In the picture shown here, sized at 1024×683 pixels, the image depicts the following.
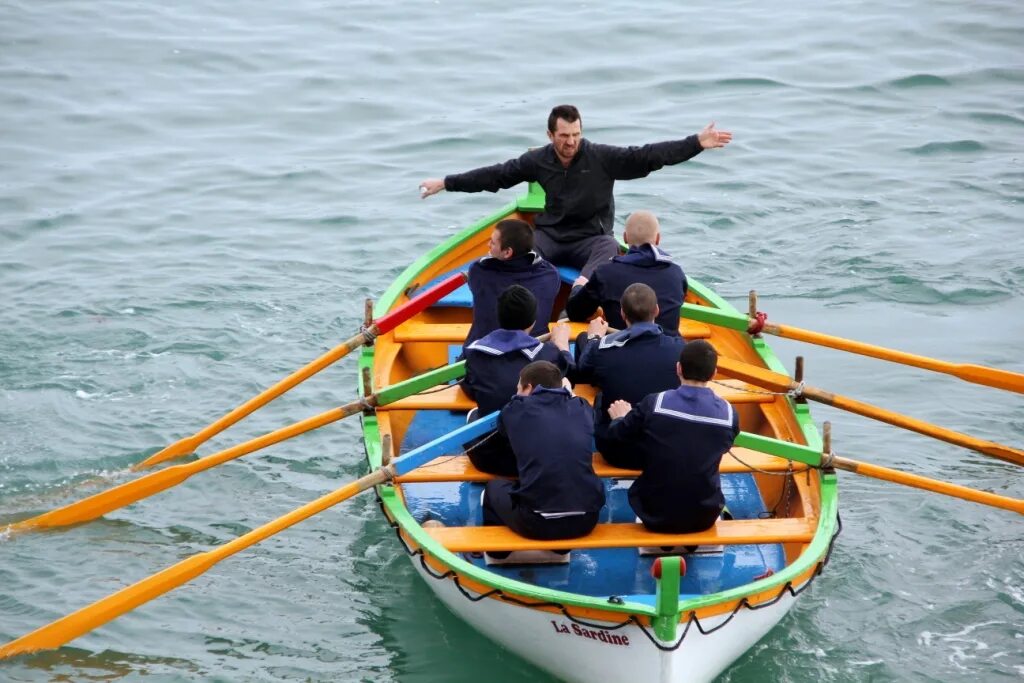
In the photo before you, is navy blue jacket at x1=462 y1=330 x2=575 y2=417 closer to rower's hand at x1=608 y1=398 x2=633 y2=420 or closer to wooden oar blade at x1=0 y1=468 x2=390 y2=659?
rower's hand at x1=608 y1=398 x2=633 y2=420

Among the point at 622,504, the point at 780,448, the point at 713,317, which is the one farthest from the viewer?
the point at 713,317

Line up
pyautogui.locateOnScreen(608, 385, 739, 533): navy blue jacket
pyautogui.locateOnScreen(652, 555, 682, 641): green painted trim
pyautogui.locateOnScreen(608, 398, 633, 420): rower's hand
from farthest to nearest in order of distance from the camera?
pyautogui.locateOnScreen(608, 398, 633, 420): rower's hand
pyautogui.locateOnScreen(608, 385, 739, 533): navy blue jacket
pyautogui.locateOnScreen(652, 555, 682, 641): green painted trim

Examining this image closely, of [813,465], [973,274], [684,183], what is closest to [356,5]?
[684,183]

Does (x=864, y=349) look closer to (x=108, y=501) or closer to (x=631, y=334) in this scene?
(x=631, y=334)

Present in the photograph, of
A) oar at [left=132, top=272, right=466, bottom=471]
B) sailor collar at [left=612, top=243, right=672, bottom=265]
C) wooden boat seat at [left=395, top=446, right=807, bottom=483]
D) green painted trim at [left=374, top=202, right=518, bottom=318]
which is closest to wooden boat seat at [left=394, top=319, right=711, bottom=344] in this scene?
oar at [left=132, top=272, right=466, bottom=471]

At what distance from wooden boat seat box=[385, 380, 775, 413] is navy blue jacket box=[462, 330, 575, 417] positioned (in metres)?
0.76

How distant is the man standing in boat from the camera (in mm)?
9891

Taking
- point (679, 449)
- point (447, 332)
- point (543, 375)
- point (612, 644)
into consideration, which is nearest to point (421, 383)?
point (447, 332)

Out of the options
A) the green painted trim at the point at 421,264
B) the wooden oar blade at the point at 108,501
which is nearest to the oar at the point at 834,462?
the green painted trim at the point at 421,264

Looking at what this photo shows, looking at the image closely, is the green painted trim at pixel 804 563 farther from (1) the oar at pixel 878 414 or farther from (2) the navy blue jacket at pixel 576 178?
(2) the navy blue jacket at pixel 576 178

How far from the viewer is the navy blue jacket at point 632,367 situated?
7832 mm

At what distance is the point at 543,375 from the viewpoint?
721 cm

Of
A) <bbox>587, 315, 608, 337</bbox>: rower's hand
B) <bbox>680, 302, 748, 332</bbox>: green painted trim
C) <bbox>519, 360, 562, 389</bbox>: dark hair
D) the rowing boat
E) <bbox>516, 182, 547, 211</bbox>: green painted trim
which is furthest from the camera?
<bbox>516, 182, 547, 211</bbox>: green painted trim

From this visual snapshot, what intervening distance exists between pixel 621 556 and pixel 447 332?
274cm
